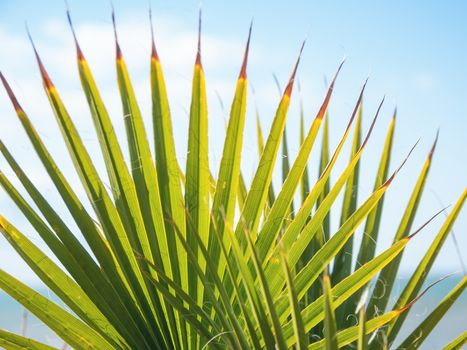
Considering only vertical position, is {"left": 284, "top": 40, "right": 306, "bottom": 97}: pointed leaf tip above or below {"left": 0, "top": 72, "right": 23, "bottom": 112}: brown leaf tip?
below

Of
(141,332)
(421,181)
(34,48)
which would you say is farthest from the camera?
(421,181)

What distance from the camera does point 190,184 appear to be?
3.80 feet

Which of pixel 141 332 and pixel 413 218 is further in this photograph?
pixel 413 218

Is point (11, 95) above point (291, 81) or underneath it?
above

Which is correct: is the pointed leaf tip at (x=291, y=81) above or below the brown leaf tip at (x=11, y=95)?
below

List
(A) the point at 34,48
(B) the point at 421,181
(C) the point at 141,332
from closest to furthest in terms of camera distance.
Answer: (A) the point at 34,48 < (C) the point at 141,332 < (B) the point at 421,181

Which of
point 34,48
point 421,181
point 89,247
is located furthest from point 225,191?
point 421,181

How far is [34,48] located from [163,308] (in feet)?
1.77

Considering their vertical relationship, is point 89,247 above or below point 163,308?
above

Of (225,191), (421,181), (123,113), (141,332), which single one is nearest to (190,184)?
(225,191)

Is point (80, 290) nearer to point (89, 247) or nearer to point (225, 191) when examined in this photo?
point (89, 247)

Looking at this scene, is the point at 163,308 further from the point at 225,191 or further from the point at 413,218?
the point at 413,218

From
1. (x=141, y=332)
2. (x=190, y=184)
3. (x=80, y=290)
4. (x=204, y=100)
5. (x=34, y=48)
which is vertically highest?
(x=34, y=48)

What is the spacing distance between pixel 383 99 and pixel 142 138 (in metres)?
0.47
